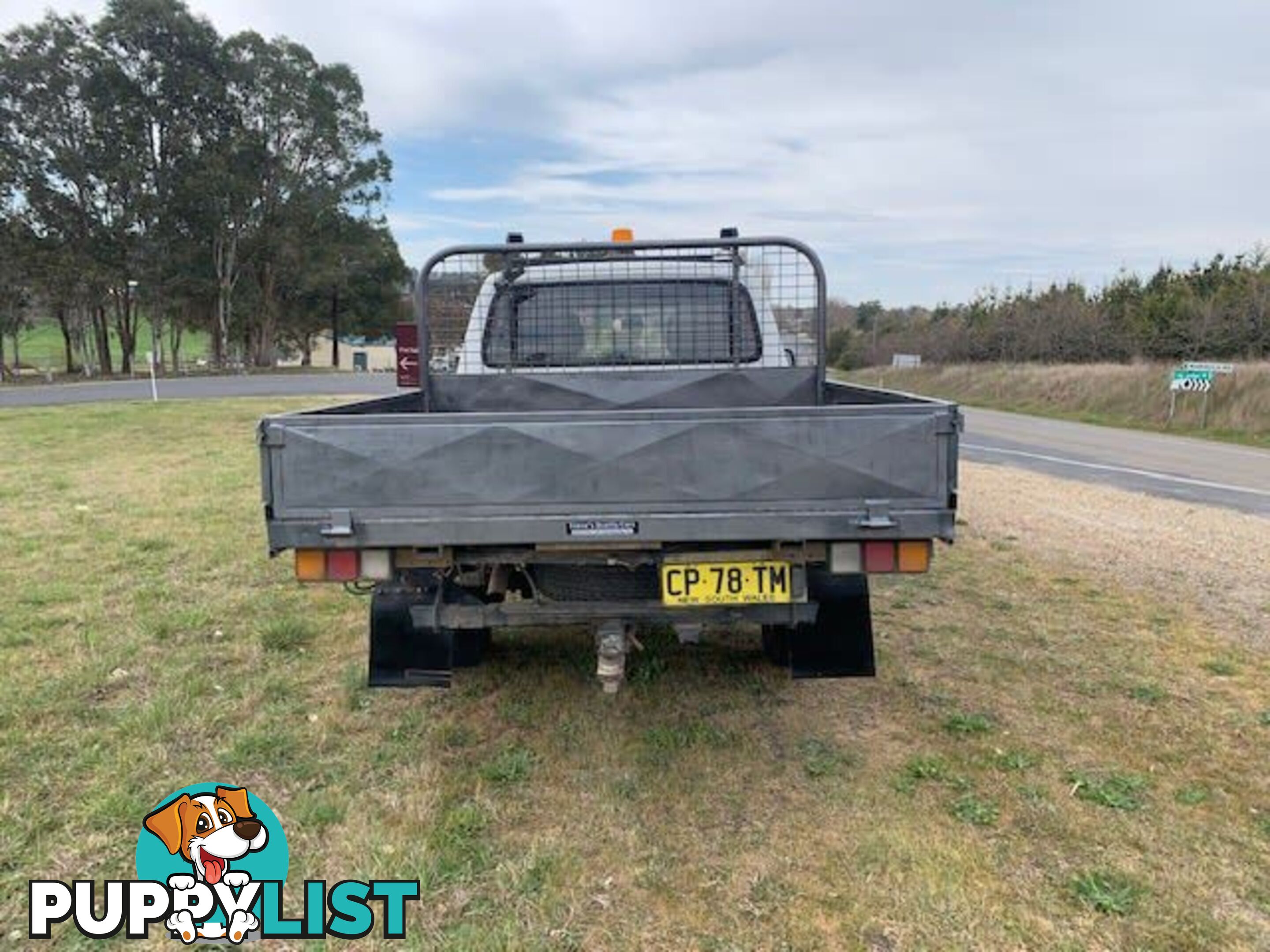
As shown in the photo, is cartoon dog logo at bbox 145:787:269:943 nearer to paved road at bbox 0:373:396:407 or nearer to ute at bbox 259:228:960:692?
ute at bbox 259:228:960:692

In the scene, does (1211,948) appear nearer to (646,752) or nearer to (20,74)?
(646,752)

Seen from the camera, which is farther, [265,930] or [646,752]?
[646,752]

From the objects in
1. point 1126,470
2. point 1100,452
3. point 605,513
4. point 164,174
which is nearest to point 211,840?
point 605,513

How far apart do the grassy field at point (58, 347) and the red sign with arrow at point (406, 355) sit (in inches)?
1534

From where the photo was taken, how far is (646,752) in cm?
342

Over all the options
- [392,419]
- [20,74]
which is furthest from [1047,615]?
[20,74]

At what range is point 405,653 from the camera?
3.64 m

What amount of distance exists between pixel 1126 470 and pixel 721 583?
1181 cm

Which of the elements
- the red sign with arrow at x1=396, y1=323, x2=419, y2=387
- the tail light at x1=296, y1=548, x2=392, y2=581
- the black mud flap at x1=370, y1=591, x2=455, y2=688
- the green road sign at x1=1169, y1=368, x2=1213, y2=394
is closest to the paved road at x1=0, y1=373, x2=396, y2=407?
the red sign with arrow at x1=396, y1=323, x2=419, y2=387

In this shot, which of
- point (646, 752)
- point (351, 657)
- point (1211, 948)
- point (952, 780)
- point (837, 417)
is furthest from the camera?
point (351, 657)

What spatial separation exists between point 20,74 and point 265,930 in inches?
1675

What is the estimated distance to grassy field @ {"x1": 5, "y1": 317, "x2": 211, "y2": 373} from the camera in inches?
1852

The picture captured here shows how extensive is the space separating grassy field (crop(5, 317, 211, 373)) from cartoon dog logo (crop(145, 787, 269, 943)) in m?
45.2

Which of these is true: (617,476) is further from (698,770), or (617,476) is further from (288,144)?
(288,144)
